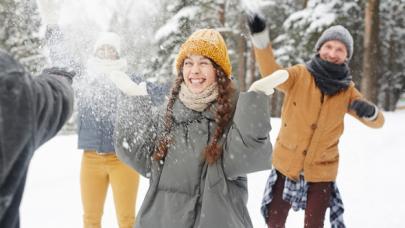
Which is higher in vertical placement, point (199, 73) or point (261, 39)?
→ point (261, 39)

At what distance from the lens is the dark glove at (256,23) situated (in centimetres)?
345

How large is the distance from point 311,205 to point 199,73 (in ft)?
6.70

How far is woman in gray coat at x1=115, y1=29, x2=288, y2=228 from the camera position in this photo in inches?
98.3

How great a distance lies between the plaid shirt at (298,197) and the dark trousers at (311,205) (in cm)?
5

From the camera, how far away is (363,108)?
4000 millimetres

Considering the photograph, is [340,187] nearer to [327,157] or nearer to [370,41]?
[327,157]

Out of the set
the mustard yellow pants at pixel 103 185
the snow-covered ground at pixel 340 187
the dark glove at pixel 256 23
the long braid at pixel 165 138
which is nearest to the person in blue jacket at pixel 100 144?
the mustard yellow pants at pixel 103 185

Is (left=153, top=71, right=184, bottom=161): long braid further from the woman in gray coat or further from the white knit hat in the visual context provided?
the white knit hat

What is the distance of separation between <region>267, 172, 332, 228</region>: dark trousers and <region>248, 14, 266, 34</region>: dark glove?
154 cm

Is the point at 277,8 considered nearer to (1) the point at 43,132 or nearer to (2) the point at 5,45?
(2) the point at 5,45

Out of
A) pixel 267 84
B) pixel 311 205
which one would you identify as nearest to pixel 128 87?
pixel 267 84

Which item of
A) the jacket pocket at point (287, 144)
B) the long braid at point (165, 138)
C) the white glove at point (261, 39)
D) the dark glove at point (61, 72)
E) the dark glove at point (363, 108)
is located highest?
the dark glove at point (61, 72)

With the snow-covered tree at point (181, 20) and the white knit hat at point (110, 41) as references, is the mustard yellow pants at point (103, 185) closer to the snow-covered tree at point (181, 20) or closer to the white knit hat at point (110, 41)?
the white knit hat at point (110, 41)

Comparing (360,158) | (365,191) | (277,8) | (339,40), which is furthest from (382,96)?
(339,40)
